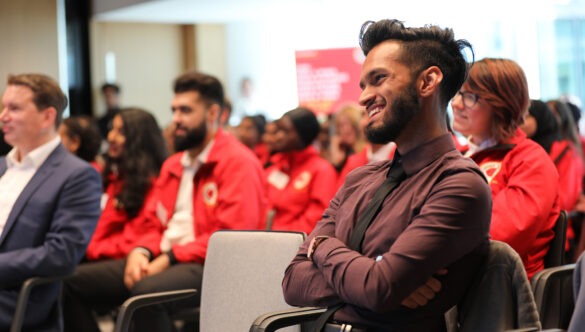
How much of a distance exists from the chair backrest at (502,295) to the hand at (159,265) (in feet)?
6.37

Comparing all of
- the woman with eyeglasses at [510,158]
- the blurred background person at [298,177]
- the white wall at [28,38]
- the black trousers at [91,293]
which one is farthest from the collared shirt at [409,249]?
the white wall at [28,38]

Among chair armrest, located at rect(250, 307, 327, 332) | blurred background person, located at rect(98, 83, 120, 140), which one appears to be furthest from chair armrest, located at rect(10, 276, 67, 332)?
blurred background person, located at rect(98, 83, 120, 140)

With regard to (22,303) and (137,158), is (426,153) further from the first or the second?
(137,158)

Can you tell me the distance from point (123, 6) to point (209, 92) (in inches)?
192

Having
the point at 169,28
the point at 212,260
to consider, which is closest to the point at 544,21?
the point at 169,28

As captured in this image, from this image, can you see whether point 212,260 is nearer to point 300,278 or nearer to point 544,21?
point 300,278

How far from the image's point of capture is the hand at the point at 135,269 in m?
3.86

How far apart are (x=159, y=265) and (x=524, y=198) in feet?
5.61

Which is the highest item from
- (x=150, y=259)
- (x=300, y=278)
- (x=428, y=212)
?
(x=428, y=212)

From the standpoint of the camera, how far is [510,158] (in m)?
2.96

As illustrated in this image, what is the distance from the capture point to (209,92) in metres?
4.26

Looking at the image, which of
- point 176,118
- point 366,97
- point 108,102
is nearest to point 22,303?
point 176,118

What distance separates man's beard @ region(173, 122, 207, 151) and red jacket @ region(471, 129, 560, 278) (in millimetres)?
1618

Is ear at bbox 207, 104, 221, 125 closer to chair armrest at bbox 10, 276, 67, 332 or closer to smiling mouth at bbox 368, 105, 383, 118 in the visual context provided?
chair armrest at bbox 10, 276, 67, 332
